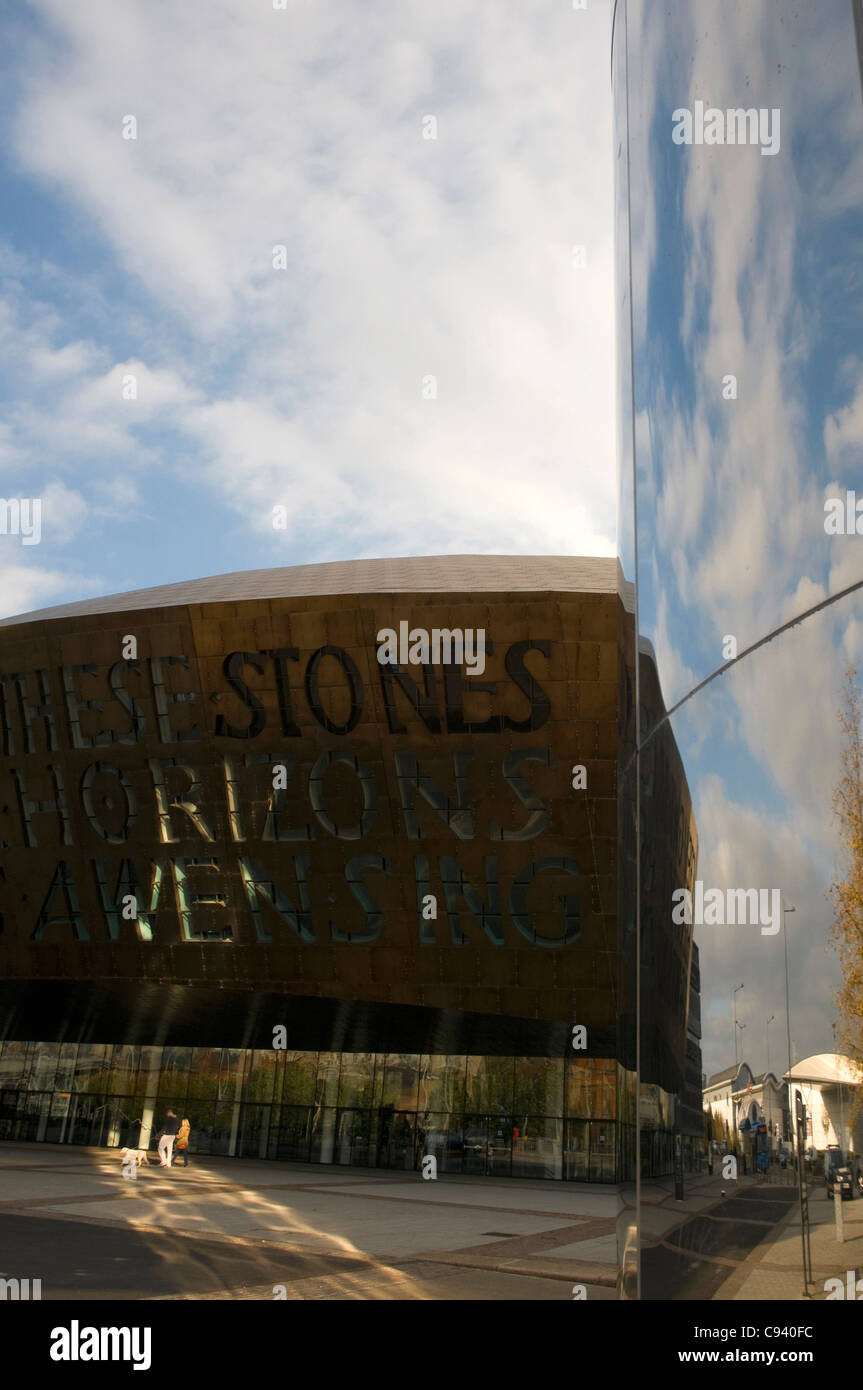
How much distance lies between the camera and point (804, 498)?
145 inches

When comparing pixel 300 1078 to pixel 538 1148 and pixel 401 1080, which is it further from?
pixel 538 1148

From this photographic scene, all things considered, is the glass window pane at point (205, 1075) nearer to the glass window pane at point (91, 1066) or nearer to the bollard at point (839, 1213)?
the glass window pane at point (91, 1066)

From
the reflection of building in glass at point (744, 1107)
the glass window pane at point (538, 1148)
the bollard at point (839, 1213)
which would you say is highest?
the reflection of building in glass at point (744, 1107)

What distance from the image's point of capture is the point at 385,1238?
1530 cm

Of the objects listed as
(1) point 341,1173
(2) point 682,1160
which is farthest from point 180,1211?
(2) point 682,1160

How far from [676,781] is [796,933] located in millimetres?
1243

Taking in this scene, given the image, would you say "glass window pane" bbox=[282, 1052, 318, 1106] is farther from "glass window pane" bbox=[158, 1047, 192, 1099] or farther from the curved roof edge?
the curved roof edge

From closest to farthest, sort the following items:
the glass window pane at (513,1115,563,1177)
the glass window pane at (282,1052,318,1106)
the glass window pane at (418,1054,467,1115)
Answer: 1. the glass window pane at (513,1115,563,1177)
2. the glass window pane at (418,1054,467,1115)
3. the glass window pane at (282,1052,318,1106)

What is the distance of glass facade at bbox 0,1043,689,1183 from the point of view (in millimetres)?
31125

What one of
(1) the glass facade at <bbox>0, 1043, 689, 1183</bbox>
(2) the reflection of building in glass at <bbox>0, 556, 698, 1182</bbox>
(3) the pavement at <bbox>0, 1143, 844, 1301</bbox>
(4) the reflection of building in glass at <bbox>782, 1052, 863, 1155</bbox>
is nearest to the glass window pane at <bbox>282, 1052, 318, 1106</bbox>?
(1) the glass facade at <bbox>0, 1043, 689, 1183</bbox>

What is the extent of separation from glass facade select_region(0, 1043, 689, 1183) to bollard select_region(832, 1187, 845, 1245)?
27367mm

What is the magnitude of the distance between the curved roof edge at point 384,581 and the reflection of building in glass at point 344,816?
0.18 meters

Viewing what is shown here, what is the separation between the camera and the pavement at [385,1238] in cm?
388

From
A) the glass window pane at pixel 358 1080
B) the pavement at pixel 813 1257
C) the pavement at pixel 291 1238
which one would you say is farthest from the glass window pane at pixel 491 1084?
the pavement at pixel 813 1257
